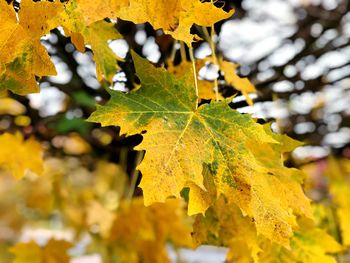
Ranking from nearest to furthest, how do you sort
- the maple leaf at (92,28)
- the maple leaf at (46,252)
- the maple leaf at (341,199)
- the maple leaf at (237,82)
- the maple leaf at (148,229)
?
the maple leaf at (92,28) → the maple leaf at (237,82) → the maple leaf at (46,252) → the maple leaf at (341,199) → the maple leaf at (148,229)

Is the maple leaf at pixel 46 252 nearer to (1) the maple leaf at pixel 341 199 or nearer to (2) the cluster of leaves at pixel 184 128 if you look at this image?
(2) the cluster of leaves at pixel 184 128

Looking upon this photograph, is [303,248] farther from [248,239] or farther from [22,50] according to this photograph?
[22,50]

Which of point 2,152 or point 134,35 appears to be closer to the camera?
point 2,152

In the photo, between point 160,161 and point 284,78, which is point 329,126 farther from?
point 160,161

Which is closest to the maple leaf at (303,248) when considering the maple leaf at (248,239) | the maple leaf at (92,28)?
the maple leaf at (248,239)

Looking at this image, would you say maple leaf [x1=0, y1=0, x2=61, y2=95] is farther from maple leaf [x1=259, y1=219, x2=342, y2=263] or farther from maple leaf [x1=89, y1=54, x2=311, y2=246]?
maple leaf [x1=259, y1=219, x2=342, y2=263]

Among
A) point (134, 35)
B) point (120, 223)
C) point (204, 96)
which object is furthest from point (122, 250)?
point (204, 96)

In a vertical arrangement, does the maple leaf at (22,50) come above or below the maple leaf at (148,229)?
above
